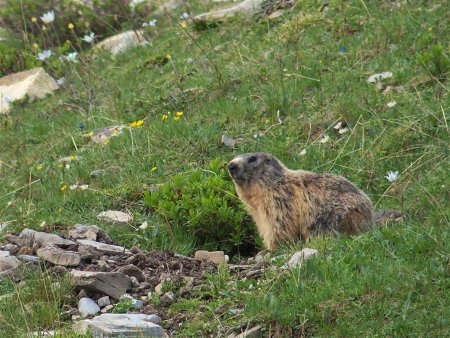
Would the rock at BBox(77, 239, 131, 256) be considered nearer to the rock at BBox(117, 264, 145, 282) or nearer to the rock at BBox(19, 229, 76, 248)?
the rock at BBox(19, 229, 76, 248)

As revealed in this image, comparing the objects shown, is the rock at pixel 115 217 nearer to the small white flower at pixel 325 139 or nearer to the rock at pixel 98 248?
the rock at pixel 98 248

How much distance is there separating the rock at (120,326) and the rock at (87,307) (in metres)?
0.30

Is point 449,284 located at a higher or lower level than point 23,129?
higher

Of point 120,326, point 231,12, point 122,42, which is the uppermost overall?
point 120,326

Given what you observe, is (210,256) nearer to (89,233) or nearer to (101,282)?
(89,233)

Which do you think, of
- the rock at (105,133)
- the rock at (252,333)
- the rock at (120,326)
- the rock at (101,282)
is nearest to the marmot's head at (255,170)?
the rock at (101,282)

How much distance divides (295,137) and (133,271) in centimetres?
320

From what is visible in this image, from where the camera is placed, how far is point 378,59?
441 inches

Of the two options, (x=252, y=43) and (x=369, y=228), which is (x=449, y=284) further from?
(x=252, y=43)

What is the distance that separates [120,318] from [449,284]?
7.17ft

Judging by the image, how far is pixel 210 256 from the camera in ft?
27.4

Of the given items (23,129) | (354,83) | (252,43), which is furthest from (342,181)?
(23,129)

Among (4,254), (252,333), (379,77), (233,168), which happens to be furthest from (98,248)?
(379,77)

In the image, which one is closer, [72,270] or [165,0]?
[72,270]
